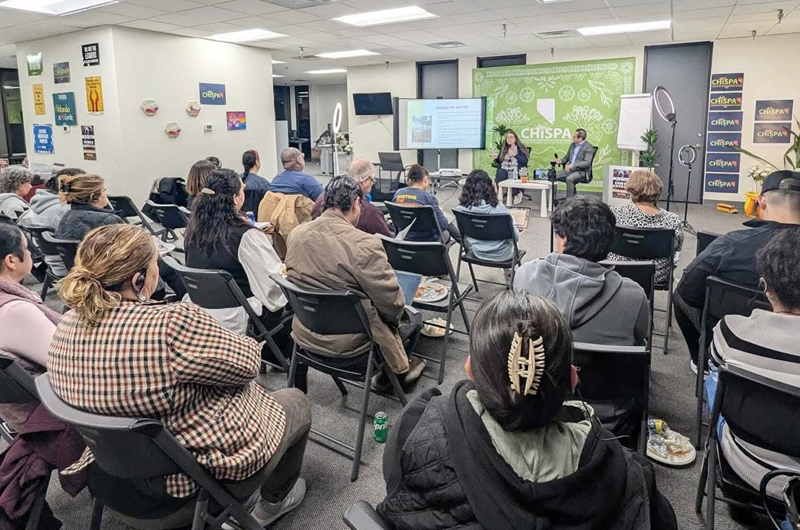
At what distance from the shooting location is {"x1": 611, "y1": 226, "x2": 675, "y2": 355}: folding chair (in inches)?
129

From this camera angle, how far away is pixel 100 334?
1.37 metres

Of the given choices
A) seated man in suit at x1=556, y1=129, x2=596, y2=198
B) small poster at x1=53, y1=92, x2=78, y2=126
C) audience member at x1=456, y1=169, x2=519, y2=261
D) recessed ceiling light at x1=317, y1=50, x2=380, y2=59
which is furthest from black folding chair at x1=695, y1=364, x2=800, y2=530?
recessed ceiling light at x1=317, y1=50, x2=380, y2=59

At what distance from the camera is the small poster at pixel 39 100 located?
7828 millimetres

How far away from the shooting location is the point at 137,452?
1.35 m

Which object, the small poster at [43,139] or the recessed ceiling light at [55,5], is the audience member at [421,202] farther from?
the small poster at [43,139]

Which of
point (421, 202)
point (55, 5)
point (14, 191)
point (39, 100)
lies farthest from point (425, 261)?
point (39, 100)

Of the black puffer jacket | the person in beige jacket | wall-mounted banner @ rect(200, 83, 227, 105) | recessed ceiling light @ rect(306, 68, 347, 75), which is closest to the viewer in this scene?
the black puffer jacket

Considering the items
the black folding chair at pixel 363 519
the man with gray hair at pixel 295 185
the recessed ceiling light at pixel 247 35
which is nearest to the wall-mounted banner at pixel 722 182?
the recessed ceiling light at pixel 247 35

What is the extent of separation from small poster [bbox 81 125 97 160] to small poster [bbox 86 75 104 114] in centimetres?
27

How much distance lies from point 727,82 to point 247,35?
717 centimetres

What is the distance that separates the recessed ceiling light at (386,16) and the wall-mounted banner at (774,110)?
212 inches

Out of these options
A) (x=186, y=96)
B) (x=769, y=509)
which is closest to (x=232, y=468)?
(x=769, y=509)

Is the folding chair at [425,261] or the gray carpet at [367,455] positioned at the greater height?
the folding chair at [425,261]

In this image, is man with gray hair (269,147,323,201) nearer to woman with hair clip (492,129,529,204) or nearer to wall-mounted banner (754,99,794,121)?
woman with hair clip (492,129,529,204)
